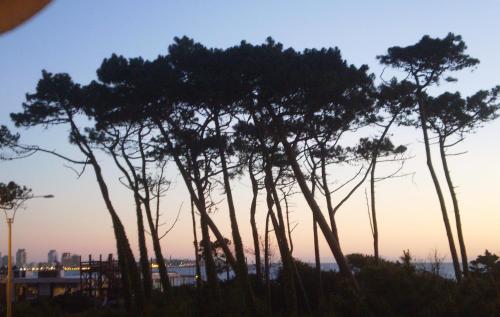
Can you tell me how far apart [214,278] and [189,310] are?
19.4 feet

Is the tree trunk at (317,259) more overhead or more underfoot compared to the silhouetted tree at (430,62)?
more underfoot

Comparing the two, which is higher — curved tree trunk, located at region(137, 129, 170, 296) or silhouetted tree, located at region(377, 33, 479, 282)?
silhouetted tree, located at region(377, 33, 479, 282)

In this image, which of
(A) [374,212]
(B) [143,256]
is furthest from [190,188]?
(A) [374,212]

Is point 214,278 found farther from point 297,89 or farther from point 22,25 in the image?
point 22,25

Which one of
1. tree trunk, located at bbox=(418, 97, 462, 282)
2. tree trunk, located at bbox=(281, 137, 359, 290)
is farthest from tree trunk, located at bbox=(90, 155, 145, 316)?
tree trunk, located at bbox=(418, 97, 462, 282)

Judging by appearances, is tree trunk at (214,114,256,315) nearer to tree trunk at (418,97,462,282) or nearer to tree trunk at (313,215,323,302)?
tree trunk at (313,215,323,302)

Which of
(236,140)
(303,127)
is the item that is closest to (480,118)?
(303,127)

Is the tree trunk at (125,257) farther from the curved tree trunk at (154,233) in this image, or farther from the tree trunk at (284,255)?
the tree trunk at (284,255)

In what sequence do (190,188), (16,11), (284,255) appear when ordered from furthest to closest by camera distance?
1. (284,255)
2. (190,188)
3. (16,11)

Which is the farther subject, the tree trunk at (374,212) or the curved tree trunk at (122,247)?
the tree trunk at (374,212)

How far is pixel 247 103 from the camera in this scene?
18812mm

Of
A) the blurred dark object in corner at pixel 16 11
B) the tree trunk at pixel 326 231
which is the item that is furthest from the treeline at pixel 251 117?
the blurred dark object in corner at pixel 16 11

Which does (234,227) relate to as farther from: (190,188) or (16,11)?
(16,11)

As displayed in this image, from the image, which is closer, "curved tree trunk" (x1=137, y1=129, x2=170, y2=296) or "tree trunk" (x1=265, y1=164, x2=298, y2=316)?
→ "tree trunk" (x1=265, y1=164, x2=298, y2=316)
